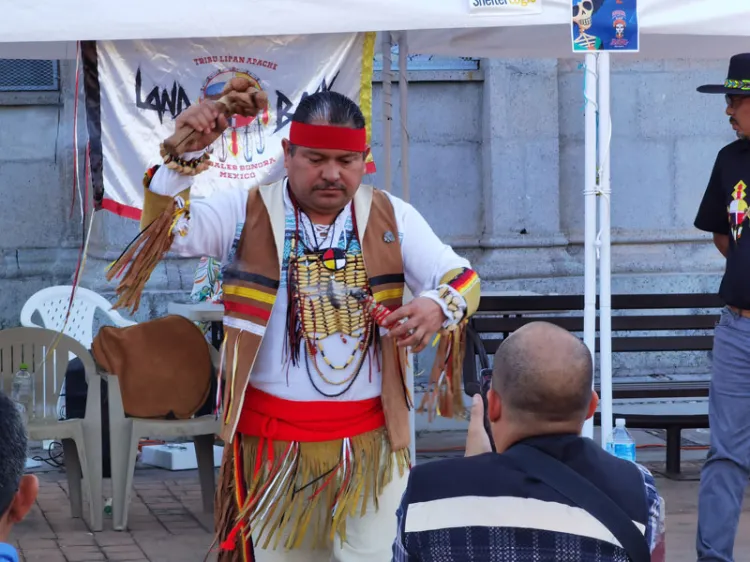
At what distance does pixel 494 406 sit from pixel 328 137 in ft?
3.86

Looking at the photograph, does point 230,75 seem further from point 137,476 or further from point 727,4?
point 137,476

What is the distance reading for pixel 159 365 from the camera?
5.96m

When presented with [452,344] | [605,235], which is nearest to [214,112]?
[452,344]

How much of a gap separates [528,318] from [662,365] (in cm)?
244

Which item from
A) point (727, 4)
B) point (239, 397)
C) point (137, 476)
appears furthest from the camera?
point (137, 476)

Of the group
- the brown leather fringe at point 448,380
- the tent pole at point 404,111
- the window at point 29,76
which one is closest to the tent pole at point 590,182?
the tent pole at point 404,111

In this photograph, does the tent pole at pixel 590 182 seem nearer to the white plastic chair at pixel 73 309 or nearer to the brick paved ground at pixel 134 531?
the brick paved ground at pixel 134 531

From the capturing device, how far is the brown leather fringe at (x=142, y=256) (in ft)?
11.2

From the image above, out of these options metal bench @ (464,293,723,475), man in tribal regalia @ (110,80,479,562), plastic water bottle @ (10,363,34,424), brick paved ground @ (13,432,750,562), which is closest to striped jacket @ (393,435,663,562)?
man in tribal regalia @ (110,80,479,562)

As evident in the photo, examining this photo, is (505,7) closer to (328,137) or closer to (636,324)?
(328,137)

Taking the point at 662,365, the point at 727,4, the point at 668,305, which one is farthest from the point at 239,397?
the point at 662,365

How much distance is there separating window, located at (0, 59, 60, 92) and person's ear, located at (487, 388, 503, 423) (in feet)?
23.1

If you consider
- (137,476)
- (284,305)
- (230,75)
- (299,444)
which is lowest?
(137,476)

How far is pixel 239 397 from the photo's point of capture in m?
3.47
